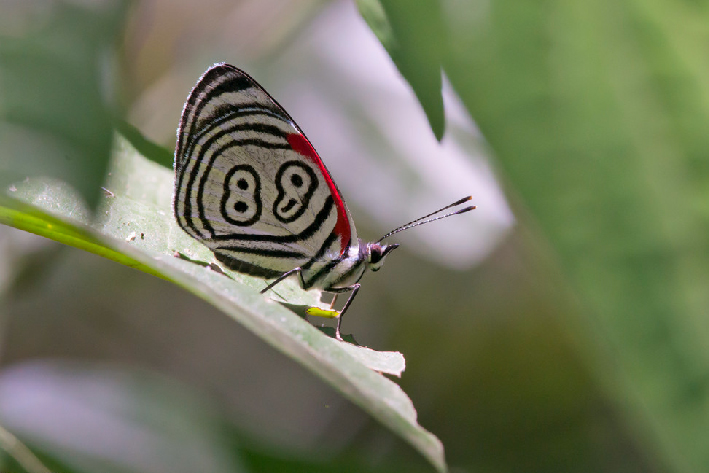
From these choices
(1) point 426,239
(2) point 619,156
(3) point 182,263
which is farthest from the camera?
(1) point 426,239

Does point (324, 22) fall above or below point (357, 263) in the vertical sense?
above

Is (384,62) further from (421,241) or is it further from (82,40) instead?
(82,40)

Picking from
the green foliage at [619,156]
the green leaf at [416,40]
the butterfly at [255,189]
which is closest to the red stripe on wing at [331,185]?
the butterfly at [255,189]

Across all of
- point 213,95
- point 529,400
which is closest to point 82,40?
point 213,95

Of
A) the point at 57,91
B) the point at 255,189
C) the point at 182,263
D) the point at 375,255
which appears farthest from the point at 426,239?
the point at 182,263

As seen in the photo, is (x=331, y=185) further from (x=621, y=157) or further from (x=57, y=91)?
(x=621, y=157)

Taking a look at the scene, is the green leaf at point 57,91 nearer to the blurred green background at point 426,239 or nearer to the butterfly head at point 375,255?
the blurred green background at point 426,239
